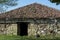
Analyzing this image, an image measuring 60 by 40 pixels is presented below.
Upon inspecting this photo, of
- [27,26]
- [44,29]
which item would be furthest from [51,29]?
[27,26]

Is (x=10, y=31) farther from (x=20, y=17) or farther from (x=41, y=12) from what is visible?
(x=41, y=12)

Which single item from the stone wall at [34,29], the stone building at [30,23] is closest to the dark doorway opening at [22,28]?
the stone building at [30,23]

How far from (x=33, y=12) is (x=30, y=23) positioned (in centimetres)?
284

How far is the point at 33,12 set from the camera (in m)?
30.1

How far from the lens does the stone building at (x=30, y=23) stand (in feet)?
89.1

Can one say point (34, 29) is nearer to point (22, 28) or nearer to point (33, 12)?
point (22, 28)

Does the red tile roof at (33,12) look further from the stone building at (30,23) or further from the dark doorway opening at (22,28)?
the dark doorway opening at (22,28)

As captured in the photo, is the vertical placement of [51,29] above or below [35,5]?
below

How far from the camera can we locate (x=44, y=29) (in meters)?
27.2

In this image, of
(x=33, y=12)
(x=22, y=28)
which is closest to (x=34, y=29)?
(x=22, y=28)

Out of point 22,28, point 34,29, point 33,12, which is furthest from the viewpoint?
point 22,28

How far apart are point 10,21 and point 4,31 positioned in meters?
1.47

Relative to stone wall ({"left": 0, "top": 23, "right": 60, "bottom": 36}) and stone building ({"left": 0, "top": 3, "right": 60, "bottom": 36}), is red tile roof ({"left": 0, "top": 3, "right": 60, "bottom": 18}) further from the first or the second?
stone wall ({"left": 0, "top": 23, "right": 60, "bottom": 36})

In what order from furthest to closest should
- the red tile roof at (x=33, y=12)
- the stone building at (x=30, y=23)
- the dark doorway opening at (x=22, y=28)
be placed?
the dark doorway opening at (x=22, y=28) → the red tile roof at (x=33, y=12) → the stone building at (x=30, y=23)
